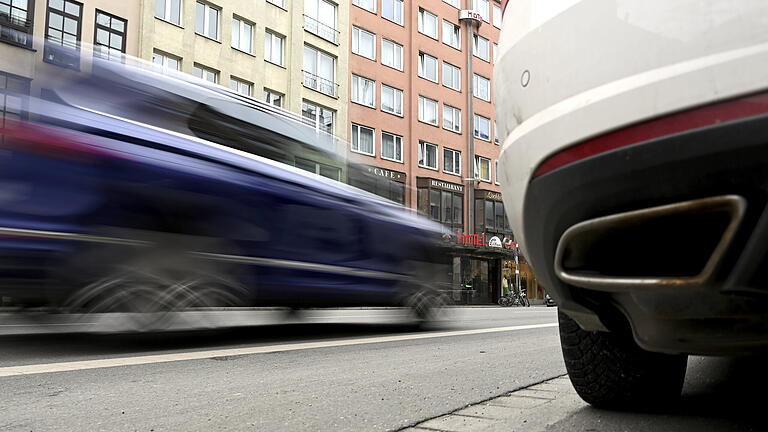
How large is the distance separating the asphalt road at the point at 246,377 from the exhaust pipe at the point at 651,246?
1394mm

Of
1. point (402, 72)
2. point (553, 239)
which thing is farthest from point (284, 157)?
point (402, 72)

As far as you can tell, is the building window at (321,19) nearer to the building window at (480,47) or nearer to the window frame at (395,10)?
the window frame at (395,10)

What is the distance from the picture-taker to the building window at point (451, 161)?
123 ft

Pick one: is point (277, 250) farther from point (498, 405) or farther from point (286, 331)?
point (498, 405)

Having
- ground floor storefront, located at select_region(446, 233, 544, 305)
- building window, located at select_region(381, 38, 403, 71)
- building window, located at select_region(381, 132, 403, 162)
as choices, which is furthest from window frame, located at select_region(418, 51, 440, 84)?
ground floor storefront, located at select_region(446, 233, 544, 305)

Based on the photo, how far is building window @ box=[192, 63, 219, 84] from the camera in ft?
86.9

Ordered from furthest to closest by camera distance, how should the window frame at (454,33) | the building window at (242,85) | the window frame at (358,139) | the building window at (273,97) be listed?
1. the window frame at (454,33)
2. the window frame at (358,139)
3. the building window at (273,97)
4. the building window at (242,85)

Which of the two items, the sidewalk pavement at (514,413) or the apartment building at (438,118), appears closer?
the sidewalk pavement at (514,413)

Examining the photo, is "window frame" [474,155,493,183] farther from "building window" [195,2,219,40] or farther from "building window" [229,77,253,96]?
"building window" [195,2,219,40]

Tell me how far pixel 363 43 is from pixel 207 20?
895 centimetres

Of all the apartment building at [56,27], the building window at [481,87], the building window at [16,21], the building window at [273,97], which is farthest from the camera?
the building window at [481,87]

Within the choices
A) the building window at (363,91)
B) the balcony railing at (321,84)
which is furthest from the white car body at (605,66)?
the building window at (363,91)

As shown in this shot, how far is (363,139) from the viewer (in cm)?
3328

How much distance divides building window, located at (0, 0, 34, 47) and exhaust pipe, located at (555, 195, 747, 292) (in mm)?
22845
